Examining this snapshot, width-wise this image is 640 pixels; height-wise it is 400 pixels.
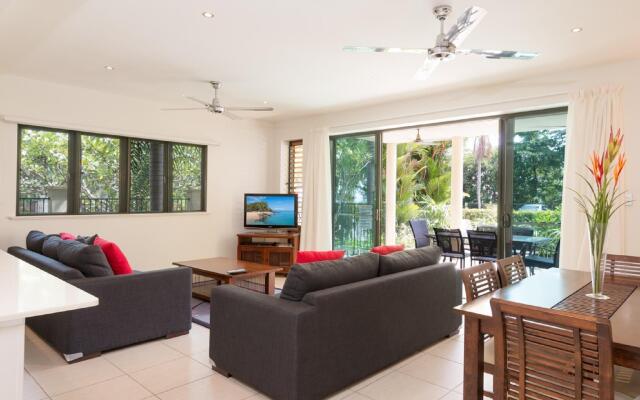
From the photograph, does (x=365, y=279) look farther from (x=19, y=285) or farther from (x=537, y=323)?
(x=19, y=285)

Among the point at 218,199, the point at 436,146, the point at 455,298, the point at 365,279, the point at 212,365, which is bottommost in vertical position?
the point at 212,365

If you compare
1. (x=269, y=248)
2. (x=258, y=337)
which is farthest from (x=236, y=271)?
(x=269, y=248)

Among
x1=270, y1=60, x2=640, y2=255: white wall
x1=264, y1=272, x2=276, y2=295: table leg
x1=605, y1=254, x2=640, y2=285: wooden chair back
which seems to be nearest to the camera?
x1=605, y1=254, x2=640, y2=285: wooden chair back

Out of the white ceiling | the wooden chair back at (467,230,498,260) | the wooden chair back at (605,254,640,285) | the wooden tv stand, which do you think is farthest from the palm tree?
the wooden chair back at (605,254,640,285)

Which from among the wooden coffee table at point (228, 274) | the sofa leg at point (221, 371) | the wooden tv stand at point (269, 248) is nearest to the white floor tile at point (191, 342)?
the sofa leg at point (221, 371)

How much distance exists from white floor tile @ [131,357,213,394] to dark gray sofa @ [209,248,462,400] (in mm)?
170

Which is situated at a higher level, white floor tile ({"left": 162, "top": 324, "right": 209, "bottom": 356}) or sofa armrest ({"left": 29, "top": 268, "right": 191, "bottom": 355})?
sofa armrest ({"left": 29, "top": 268, "right": 191, "bottom": 355})

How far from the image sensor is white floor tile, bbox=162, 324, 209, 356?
10.9ft

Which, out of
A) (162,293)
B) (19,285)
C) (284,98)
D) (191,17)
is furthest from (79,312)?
(284,98)

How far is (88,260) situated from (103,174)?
9.29ft

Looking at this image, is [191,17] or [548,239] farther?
[548,239]

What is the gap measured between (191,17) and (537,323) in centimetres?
307

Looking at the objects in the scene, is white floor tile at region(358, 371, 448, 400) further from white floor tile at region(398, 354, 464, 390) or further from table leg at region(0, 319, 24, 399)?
table leg at region(0, 319, 24, 399)

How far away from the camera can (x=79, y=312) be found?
2.99 metres
